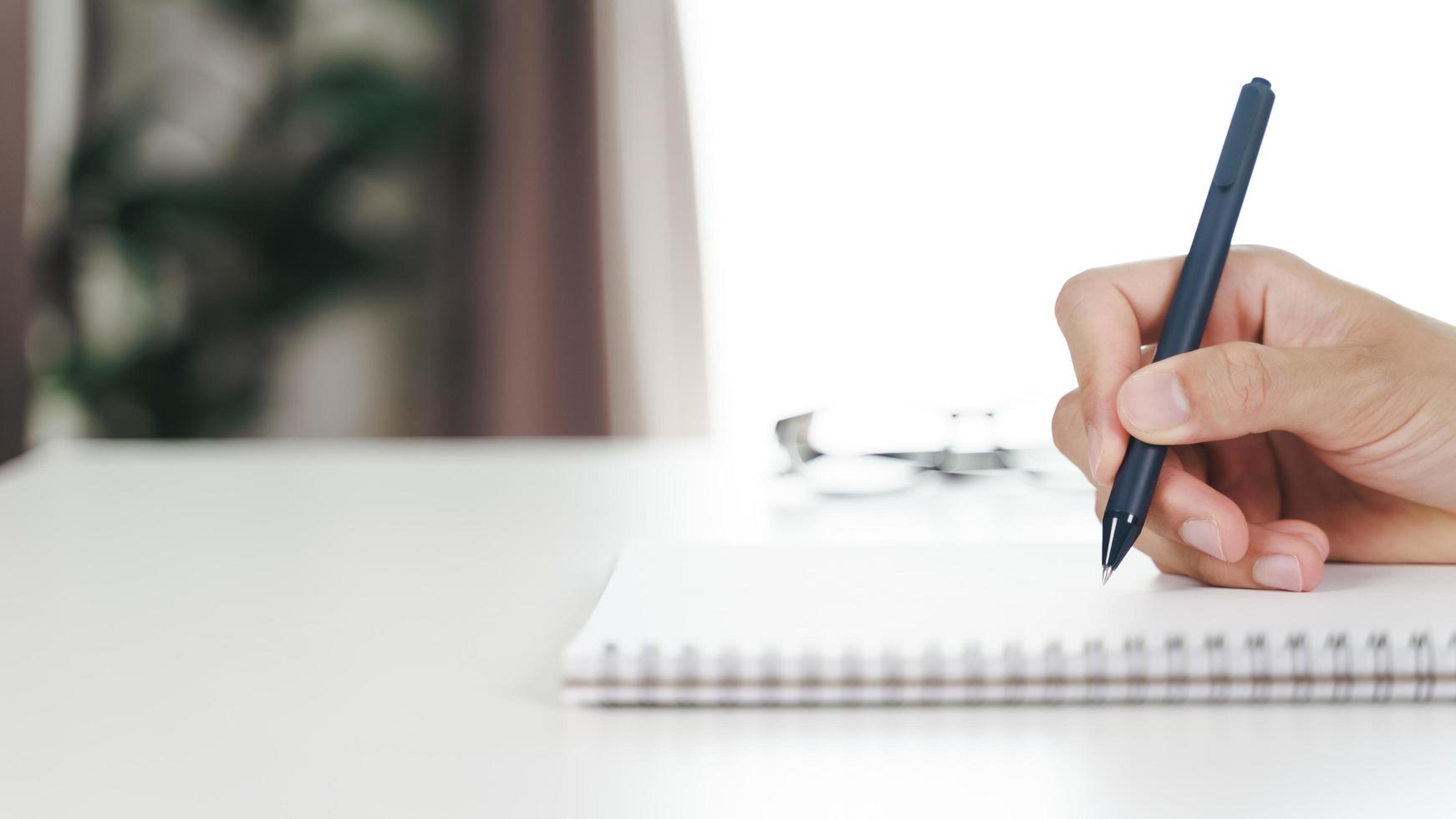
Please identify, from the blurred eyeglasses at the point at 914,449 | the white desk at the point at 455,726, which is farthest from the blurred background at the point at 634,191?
the white desk at the point at 455,726

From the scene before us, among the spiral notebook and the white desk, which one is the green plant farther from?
the spiral notebook

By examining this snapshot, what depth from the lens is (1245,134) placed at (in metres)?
0.58

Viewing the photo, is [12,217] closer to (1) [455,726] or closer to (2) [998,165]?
(1) [455,726]

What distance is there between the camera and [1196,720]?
17.2 inches

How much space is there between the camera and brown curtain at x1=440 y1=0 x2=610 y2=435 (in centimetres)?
206

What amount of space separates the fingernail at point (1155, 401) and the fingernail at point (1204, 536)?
5 centimetres

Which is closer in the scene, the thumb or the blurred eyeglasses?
the thumb

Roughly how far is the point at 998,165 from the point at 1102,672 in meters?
1.78

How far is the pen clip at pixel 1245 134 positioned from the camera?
580 mm

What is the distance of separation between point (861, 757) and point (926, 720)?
40 millimetres

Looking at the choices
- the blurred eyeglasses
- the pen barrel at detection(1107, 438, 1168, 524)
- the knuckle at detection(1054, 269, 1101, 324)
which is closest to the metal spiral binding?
the pen barrel at detection(1107, 438, 1168, 524)

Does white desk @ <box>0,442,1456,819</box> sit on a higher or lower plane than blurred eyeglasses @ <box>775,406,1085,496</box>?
lower

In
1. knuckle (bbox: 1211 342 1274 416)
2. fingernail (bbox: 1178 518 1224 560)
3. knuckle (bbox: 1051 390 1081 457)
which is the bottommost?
fingernail (bbox: 1178 518 1224 560)

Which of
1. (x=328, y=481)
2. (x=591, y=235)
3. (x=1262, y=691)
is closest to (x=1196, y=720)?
(x=1262, y=691)
